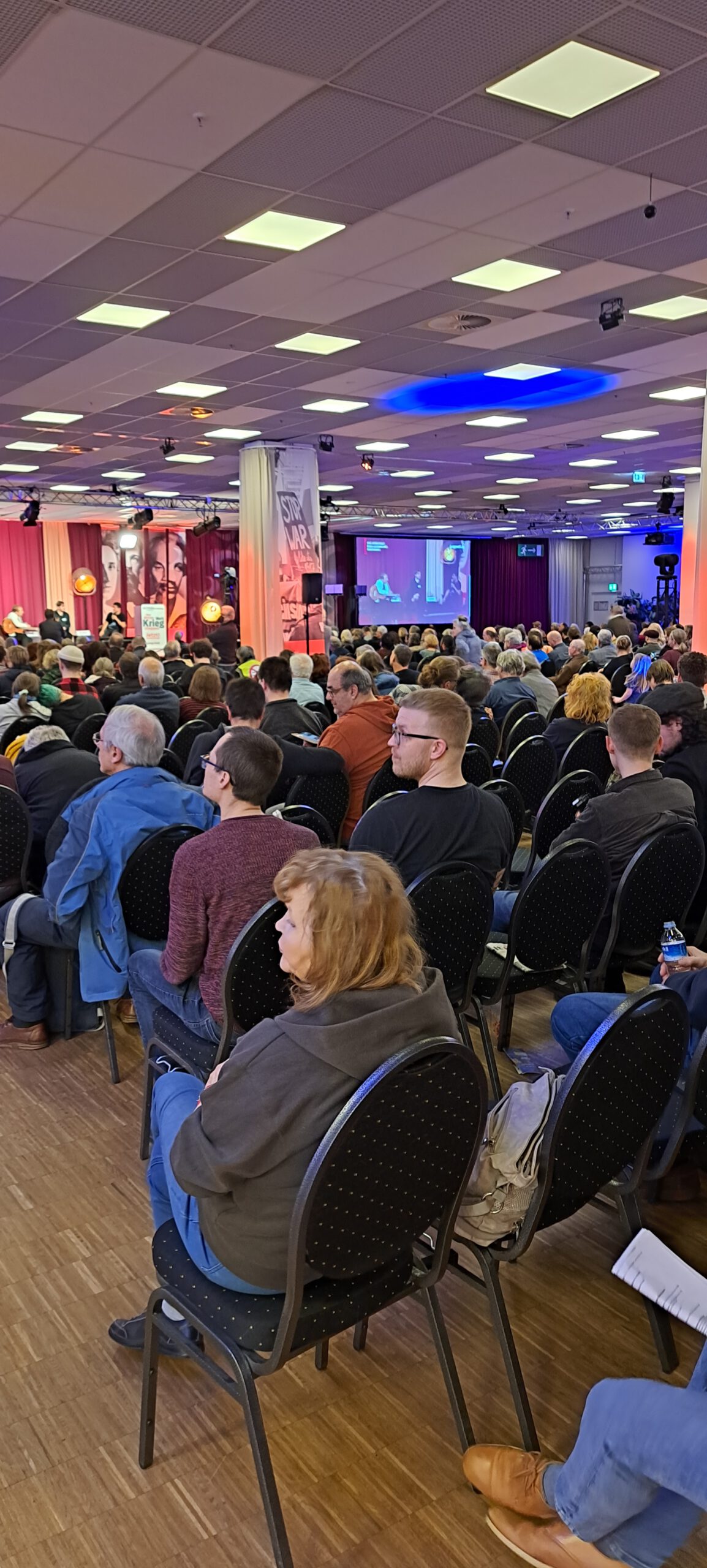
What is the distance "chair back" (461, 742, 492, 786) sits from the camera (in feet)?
18.9

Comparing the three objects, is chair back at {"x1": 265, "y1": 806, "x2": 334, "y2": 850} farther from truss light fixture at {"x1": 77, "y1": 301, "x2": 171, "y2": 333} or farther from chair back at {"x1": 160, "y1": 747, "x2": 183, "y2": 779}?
truss light fixture at {"x1": 77, "y1": 301, "x2": 171, "y2": 333}

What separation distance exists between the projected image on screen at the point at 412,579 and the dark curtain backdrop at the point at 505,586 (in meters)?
0.47

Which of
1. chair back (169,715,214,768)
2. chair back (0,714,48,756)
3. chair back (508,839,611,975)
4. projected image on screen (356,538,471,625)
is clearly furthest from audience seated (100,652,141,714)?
projected image on screen (356,538,471,625)

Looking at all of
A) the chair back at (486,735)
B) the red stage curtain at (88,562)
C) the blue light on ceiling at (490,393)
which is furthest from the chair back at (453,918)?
the red stage curtain at (88,562)

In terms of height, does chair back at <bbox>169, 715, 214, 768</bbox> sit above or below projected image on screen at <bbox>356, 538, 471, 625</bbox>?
below

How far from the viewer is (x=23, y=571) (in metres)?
23.7

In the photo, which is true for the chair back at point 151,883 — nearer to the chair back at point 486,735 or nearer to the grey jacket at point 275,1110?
the grey jacket at point 275,1110

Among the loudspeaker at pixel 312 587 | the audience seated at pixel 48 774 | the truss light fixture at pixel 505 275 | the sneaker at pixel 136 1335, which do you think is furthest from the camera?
the loudspeaker at pixel 312 587

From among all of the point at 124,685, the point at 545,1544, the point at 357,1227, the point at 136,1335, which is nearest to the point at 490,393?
the point at 124,685

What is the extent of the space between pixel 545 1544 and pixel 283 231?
564cm

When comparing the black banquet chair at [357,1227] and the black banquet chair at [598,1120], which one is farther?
the black banquet chair at [598,1120]

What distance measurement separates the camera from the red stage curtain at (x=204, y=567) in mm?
26797

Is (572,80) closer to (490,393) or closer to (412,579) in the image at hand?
(490,393)

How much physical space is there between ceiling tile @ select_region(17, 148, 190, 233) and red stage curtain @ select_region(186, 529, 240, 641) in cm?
2118
